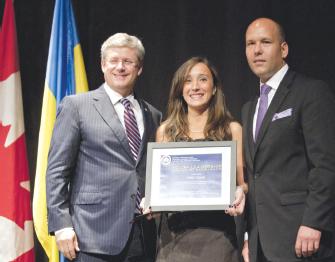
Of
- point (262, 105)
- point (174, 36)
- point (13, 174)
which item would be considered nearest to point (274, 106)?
point (262, 105)

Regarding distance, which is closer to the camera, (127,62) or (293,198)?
(293,198)

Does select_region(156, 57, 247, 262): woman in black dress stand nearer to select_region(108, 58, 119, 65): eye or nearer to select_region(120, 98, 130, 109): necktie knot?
select_region(120, 98, 130, 109): necktie knot

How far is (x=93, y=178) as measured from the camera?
9.04ft

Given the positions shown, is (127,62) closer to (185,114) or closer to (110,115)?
(110,115)

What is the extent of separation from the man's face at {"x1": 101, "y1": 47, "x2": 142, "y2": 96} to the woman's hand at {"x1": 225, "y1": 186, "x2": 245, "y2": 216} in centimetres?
82

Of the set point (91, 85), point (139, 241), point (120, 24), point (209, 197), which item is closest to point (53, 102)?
point (91, 85)

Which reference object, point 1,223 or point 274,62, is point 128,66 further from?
point 1,223

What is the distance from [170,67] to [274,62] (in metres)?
1.44

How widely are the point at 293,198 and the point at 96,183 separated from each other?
93cm

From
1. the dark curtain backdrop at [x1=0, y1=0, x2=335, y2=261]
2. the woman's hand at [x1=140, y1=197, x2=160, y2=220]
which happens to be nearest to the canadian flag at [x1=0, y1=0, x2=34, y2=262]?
the dark curtain backdrop at [x1=0, y1=0, x2=335, y2=261]

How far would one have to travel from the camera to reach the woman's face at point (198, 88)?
285cm

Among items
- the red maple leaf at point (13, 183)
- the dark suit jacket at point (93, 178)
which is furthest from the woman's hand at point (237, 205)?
the red maple leaf at point (13, 183)

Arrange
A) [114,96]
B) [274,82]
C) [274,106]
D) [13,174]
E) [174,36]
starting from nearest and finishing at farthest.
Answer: [274,106]
[274,82]
[114,96]
[13,174]
[174,36]

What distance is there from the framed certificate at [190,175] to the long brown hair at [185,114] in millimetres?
175
